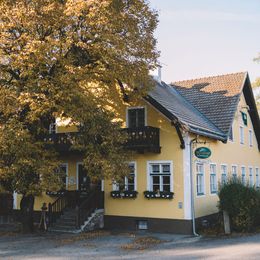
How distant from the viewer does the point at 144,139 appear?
20266 mm

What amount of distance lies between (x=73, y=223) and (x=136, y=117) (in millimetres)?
6512

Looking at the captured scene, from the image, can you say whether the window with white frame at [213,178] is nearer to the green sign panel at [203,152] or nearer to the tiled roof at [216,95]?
the tiled roof at [216,95]

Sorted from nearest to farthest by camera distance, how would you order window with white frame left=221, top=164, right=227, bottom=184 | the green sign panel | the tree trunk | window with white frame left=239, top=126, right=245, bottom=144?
the green sign panel
the tree trunk
window with white frame left=221, top=164, right=227, bottom=184
window with white frame left=239, top=126, right=245, bottom=144

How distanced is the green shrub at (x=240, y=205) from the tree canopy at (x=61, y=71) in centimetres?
548

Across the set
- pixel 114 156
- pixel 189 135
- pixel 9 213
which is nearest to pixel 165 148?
pixel 189 135

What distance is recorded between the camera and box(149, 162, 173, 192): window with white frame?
20.7 metres

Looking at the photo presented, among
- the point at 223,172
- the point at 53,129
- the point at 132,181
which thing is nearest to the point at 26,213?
the point at 132,181

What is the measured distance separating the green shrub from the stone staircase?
6447mm

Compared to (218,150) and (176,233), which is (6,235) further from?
(218,150)

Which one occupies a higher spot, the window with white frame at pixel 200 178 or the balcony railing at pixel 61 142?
the balcony railing at pixel 61 142

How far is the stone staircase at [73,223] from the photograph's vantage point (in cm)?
2041

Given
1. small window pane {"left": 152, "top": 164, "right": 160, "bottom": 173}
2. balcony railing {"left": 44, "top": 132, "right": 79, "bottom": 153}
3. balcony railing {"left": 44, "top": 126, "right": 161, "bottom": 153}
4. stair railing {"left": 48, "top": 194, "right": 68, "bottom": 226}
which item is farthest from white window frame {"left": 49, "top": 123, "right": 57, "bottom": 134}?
small window pane {"left": 152, "top": 164, "right": 160, "bottom": 173}

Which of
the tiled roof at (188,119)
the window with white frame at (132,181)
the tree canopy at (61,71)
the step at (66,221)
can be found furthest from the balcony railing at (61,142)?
the tiled roof at (188,119)

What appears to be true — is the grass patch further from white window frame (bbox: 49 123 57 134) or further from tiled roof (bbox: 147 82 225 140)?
white window frame (bbox: 49 123 57 134)
